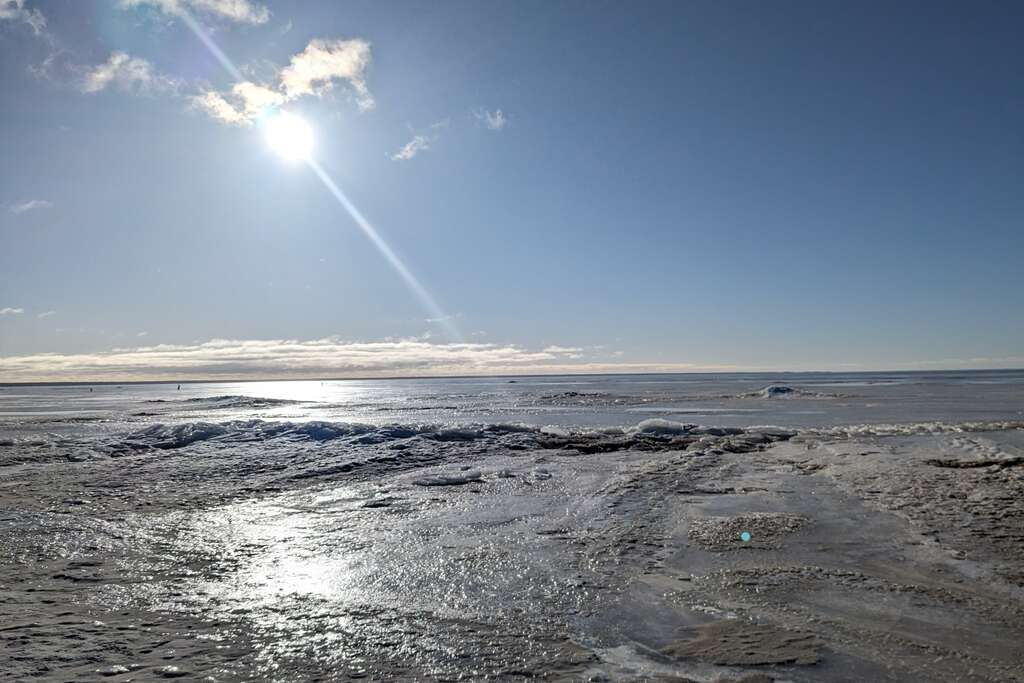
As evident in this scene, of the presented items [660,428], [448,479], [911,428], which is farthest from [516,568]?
[911,428]

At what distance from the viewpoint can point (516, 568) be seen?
21.6 ft

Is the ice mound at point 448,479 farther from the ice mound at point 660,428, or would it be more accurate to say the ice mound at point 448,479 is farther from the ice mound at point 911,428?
the ice mound at point 911,428

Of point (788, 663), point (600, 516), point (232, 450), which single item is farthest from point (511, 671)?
point (232, 450)

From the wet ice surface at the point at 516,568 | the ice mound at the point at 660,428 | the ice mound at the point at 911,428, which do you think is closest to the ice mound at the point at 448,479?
the wet ice surface at the point at 516,568

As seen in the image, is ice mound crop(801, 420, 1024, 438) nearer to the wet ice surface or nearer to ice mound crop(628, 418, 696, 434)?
ice mound crop(628, 418, 696, 434)

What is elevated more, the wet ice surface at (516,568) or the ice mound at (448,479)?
the wet ice surface at (516,568)

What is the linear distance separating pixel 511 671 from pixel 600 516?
16.4 feet

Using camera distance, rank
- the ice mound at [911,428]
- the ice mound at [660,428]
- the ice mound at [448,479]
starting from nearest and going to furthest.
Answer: the ice mound at [448,479], the ice mound at [911,428], the ice mound at [660,428]

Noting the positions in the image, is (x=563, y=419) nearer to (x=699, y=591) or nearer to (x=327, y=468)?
(x=327, y=468)

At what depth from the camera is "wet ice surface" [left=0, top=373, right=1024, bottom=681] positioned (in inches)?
172

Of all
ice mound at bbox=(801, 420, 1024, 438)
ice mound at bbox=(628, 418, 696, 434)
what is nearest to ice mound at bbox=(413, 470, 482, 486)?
ice mound at bbox=(628, 418, 696, 434)

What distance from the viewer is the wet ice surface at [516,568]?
4.38 m

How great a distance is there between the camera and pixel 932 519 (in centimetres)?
845

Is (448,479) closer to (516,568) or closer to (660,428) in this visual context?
(516,568)
